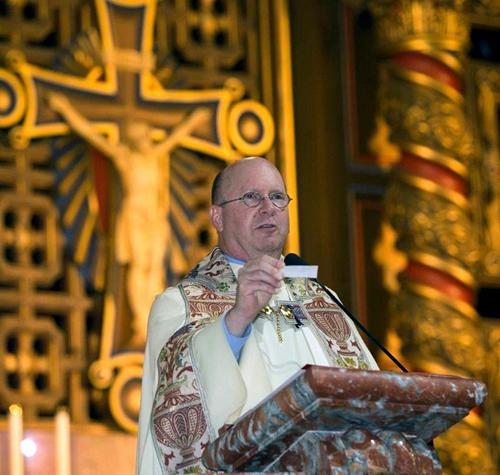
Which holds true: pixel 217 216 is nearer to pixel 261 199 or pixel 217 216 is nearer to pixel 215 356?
pixel 261 199

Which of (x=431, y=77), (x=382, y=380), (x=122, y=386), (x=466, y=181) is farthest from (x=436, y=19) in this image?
(x=382, y=380)

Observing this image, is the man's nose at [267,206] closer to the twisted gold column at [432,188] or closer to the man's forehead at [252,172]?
the man's forehead at [252,172]

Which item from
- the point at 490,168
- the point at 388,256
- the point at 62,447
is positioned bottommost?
the point at 62,447

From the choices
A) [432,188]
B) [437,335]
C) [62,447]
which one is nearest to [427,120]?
[432,188]

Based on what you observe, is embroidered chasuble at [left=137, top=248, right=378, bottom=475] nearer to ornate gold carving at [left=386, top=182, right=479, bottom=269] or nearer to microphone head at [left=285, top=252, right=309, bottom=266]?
microphone head at [left=285, top=252, right=309, bottom=266]

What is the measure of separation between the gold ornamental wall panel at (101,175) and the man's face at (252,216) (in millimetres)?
3022

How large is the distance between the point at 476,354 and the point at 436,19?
1.81 metres

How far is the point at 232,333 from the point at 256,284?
0.28 meters

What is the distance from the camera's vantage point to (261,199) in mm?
4160

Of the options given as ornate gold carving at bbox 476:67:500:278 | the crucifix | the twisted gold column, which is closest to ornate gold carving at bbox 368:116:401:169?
the twisted gold column

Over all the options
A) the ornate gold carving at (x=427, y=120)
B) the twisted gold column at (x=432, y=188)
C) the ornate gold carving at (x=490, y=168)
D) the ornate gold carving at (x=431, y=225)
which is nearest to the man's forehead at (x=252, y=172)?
the twisted gold column at (x=432, y=188)

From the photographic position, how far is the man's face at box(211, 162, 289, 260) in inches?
162

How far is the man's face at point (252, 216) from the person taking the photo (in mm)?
4109

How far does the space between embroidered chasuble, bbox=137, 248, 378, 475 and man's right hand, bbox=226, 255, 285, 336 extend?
0.14 m
